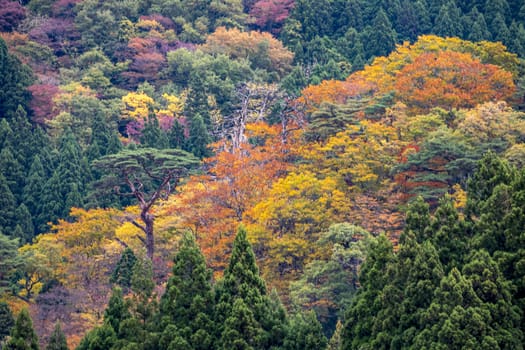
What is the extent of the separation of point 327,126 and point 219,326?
16.1 meters

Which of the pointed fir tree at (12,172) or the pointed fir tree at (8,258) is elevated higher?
the pointed fir tree at (8,258)

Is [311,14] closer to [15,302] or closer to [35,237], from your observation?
[35,237]

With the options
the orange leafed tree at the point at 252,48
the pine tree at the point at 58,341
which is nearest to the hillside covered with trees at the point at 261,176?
the pine tree at the point at 58,341

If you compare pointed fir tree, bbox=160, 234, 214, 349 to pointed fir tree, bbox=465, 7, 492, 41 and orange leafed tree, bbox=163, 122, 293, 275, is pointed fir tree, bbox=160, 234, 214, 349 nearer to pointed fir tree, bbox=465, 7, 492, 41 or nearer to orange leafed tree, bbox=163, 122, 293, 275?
orange leafed tree, bbox=163, 122, 293, 275

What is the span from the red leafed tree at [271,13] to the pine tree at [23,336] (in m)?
49.5

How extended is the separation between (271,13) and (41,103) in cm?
2189

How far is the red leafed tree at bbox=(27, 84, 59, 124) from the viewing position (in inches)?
2393

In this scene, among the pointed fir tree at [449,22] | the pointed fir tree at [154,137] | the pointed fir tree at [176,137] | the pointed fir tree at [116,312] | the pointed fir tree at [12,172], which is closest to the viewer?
the pointed fir tree at [116,312]

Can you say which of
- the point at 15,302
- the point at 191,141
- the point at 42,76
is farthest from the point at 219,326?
the point at 42,76

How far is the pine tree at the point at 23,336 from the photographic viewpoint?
93.8ft

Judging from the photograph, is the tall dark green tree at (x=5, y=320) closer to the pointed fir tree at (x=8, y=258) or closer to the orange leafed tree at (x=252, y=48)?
the pointed fir tree at (x=8, y=258)

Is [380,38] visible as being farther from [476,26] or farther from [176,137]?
[176,137]

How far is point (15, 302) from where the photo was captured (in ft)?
134

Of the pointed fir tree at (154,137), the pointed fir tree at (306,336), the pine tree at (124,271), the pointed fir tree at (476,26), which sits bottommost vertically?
the pointed fir tree at (154,137)
